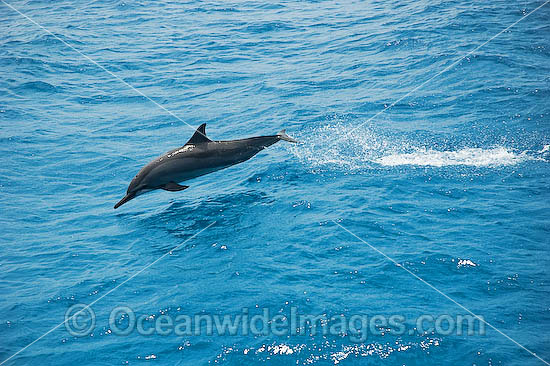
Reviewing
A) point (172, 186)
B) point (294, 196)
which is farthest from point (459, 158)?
point (172, 186)

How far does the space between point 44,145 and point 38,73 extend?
7.50m

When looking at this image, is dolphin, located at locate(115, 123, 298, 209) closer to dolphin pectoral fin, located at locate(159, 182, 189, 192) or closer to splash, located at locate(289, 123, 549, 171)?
dolphin pectoral fin, located at locate(159, 182, 189, 192)

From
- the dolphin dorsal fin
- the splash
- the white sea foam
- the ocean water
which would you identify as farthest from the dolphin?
the white sea foam

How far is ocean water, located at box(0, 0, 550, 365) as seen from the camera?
28.4 feet

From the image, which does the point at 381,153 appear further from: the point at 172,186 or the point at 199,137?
the point at 172,186

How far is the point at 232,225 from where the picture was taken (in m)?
12.0

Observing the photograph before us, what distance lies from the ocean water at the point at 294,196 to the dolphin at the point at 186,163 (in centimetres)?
91

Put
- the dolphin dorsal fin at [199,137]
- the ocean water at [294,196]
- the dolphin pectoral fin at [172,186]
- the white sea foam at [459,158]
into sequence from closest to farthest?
the ocean water at [294,196]
the dolphin pectoral fin at [172,186]
the dolphin dorsal fin at [199,137]
the white sea foam at [459,158]

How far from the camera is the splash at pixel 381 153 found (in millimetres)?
13750

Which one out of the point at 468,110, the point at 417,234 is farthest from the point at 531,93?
the point at 417,234

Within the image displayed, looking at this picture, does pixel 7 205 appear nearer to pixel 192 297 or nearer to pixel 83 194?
pixel 83 194

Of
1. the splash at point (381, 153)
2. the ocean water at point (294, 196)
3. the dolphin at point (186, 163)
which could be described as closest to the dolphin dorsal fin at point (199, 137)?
the dolphin at point (186, 163)

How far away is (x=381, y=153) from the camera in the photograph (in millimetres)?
14656

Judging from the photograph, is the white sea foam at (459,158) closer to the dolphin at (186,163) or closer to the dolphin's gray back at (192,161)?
the dolphin at (186,163)
